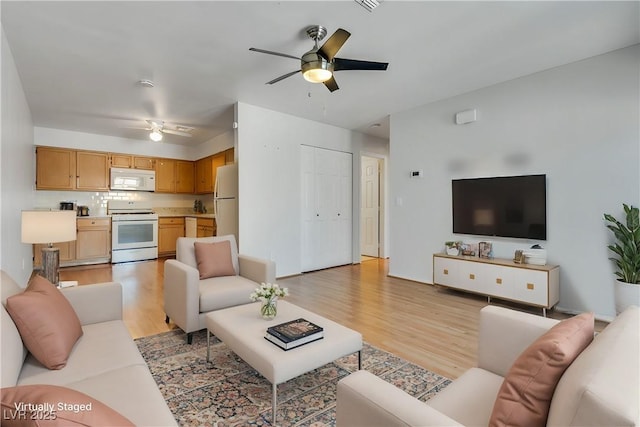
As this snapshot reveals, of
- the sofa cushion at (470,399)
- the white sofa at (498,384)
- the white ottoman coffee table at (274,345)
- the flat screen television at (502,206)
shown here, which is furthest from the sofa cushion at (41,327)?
the flat screen television at (502,206)

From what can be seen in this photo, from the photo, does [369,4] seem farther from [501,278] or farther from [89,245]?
[89,245]

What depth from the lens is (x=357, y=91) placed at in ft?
13.3

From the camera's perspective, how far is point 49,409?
25.1 inches

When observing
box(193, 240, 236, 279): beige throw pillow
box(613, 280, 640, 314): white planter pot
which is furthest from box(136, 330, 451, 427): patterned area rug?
box(613, 280, 640, 314): white planter pot

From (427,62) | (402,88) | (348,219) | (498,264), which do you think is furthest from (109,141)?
(498,264)

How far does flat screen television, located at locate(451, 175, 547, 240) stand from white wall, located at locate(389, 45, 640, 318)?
0.31 ft

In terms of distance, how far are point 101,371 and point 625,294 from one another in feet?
13.3

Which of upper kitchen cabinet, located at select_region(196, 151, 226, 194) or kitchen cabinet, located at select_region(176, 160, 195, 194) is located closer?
upper kitchen cabinet, located at select_region(196, 151, 226, 194)

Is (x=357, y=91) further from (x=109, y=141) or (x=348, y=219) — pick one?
(x=109, y=141)

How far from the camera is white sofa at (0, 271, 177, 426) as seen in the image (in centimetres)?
117

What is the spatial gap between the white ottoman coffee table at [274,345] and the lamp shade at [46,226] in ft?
4.77

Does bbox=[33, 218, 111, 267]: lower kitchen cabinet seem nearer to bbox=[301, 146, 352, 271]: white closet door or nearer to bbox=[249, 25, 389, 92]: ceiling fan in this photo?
bbox=[301, 146, 352, 271]: white closet door

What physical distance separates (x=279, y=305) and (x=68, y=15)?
2811mm

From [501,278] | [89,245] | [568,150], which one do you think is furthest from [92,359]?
[89,245]
